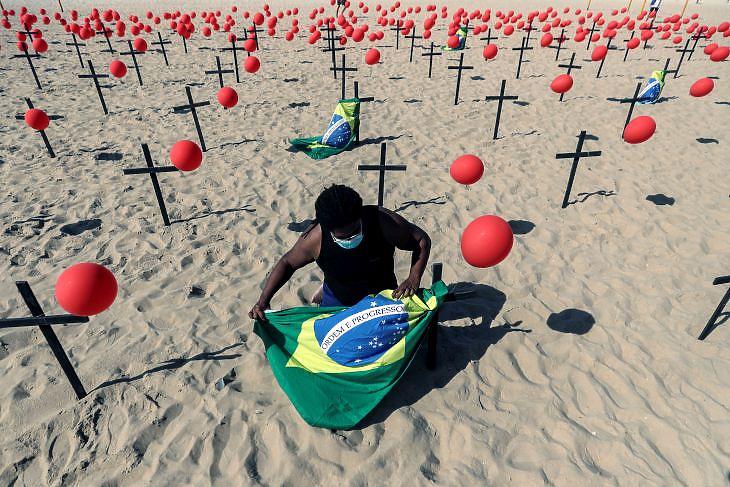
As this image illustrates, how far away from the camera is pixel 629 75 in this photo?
15.6m

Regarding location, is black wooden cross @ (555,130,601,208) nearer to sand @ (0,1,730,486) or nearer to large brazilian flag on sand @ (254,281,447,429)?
sand @ (0,1,730,486)

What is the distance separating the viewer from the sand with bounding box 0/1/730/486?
11.2 ft

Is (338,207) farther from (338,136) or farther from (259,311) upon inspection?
(338,136)

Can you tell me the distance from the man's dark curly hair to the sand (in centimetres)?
189

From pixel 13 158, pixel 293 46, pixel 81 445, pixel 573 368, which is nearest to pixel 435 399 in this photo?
pixel 573 368

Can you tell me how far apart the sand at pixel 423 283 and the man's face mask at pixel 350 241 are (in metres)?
1.60

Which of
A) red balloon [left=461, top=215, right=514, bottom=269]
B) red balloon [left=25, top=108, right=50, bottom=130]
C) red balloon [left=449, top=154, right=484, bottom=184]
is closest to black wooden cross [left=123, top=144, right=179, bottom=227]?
red balloon [left=25, top=108, right=50, bottom=130]

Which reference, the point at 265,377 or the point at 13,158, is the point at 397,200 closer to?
the point at 265,377

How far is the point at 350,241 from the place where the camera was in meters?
3.40

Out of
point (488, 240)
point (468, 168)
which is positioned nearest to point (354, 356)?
point (488, 240)

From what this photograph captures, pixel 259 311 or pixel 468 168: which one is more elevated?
pixel 468 168

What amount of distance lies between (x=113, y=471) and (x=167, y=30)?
29.5m

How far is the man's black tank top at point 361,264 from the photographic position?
11.6 ft

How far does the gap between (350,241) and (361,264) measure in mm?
366
